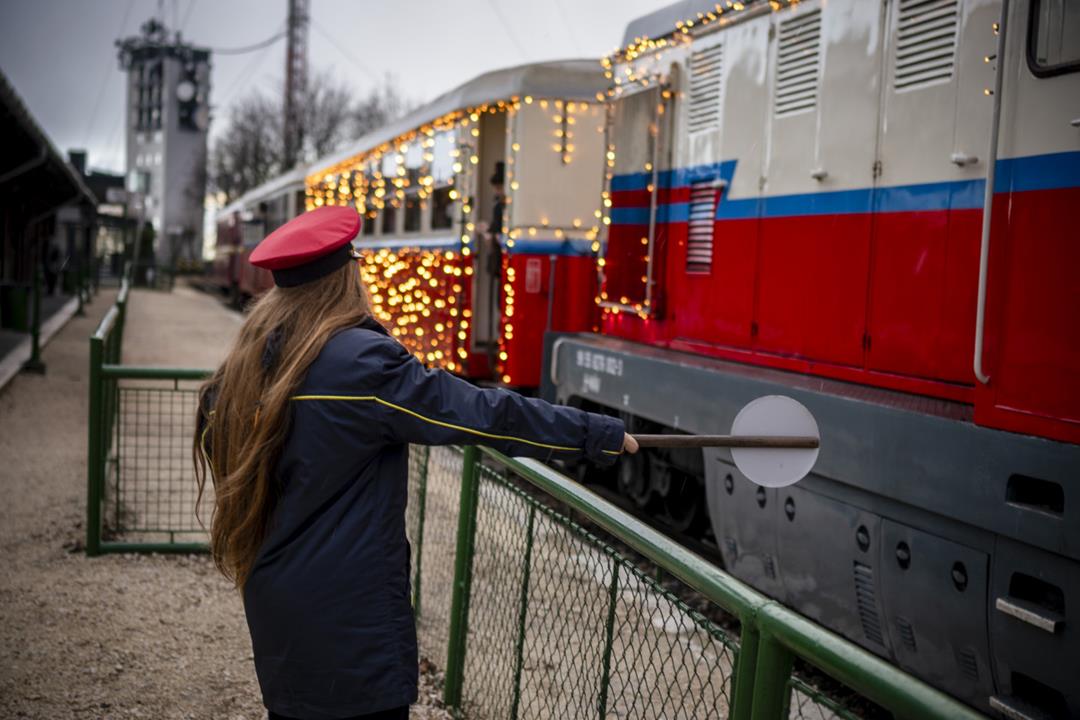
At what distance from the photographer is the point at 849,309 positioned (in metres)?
5.10

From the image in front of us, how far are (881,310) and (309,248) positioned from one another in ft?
10.4

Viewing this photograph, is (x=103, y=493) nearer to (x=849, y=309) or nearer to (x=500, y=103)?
(x=849, y=309)

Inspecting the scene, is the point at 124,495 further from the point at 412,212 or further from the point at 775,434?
the point at 412,212

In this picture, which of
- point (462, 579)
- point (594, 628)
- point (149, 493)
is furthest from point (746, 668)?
point (149, 493)

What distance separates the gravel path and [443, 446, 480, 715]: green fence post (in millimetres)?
162

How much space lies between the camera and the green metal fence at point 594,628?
6.54ft

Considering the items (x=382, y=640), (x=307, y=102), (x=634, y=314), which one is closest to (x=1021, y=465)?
(x=382, y=640)

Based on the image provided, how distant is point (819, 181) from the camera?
536 cm

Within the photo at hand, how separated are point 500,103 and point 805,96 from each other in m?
4.57

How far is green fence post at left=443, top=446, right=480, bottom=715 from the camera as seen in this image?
159 inches

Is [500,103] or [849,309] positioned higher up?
[500,103]

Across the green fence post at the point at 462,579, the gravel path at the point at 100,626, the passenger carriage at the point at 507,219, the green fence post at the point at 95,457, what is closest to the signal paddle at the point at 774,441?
the green fence post at the point at 462,579

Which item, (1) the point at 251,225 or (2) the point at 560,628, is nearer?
(2) the point at 560,628

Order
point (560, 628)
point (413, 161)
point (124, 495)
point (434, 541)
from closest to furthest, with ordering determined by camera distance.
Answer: point (560, 628), point (434, 541), point (124, 495), point (413, 161)
